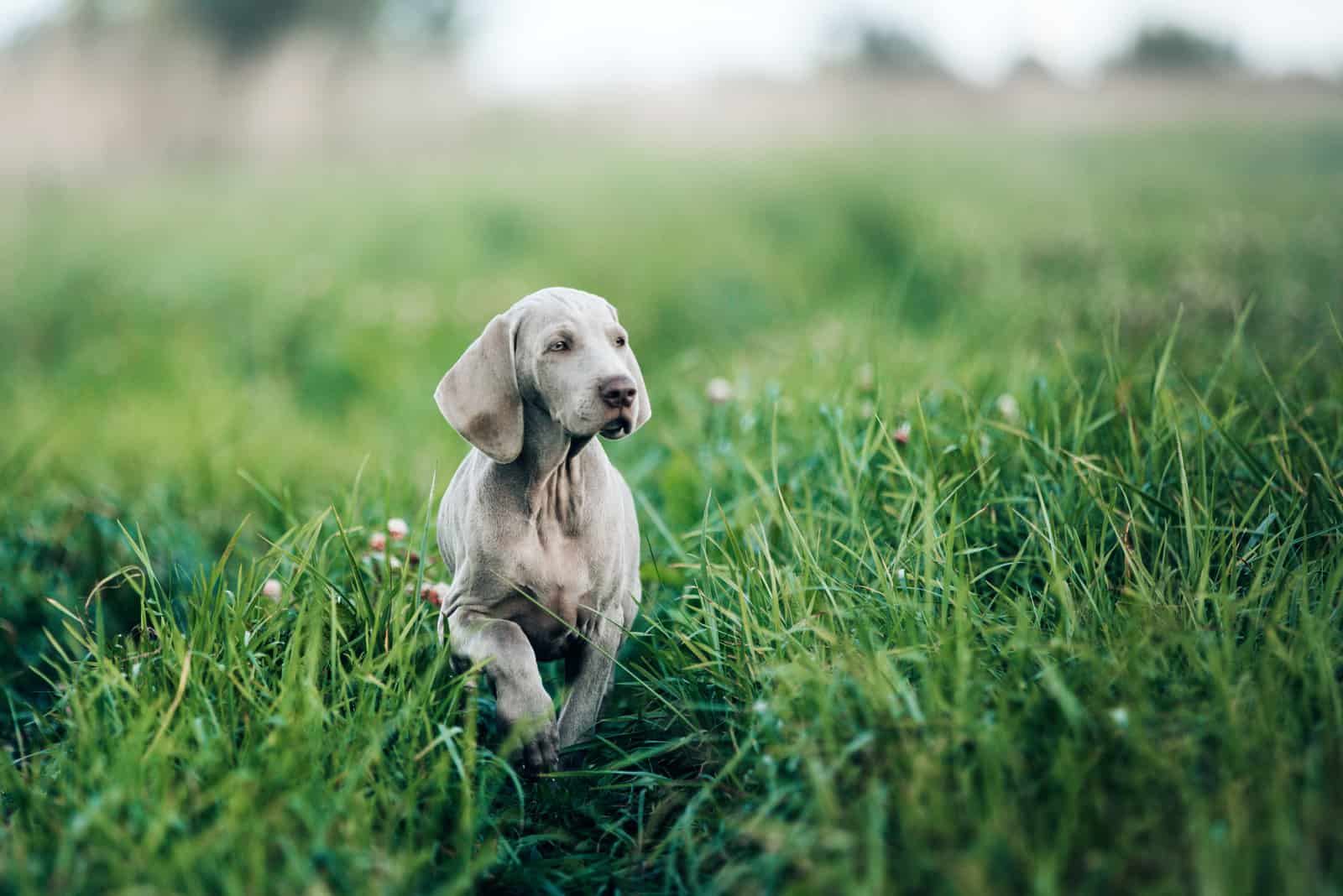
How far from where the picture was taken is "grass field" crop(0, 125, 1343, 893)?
2.01 m

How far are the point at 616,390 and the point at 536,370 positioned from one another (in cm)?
22

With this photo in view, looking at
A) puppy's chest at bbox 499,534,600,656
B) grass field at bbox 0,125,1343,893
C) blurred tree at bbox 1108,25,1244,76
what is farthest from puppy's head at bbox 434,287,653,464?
blurred tree at bbox 1108,25,1244,76

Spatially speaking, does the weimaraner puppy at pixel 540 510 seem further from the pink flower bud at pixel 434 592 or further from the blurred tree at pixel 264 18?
the blurred tree at pixel 264 18

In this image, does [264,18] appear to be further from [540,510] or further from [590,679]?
[590,679]

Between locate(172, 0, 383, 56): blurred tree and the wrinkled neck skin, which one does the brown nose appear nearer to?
the wrinkled neck skin

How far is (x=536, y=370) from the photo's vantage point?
2.35 m

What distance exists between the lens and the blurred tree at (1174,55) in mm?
16531

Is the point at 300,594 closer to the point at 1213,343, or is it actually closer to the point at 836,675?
the point at 836,675

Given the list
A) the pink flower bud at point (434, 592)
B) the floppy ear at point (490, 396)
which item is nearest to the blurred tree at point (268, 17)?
the pink flower bud at point (434, 592)

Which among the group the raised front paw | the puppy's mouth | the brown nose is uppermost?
the brown nose

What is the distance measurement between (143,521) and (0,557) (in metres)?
0.53

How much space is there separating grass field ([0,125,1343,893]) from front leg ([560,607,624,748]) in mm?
155

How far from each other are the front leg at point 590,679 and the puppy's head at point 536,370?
1.62ft

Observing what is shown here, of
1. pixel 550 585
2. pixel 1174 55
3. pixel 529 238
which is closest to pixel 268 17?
pixel 529 238
